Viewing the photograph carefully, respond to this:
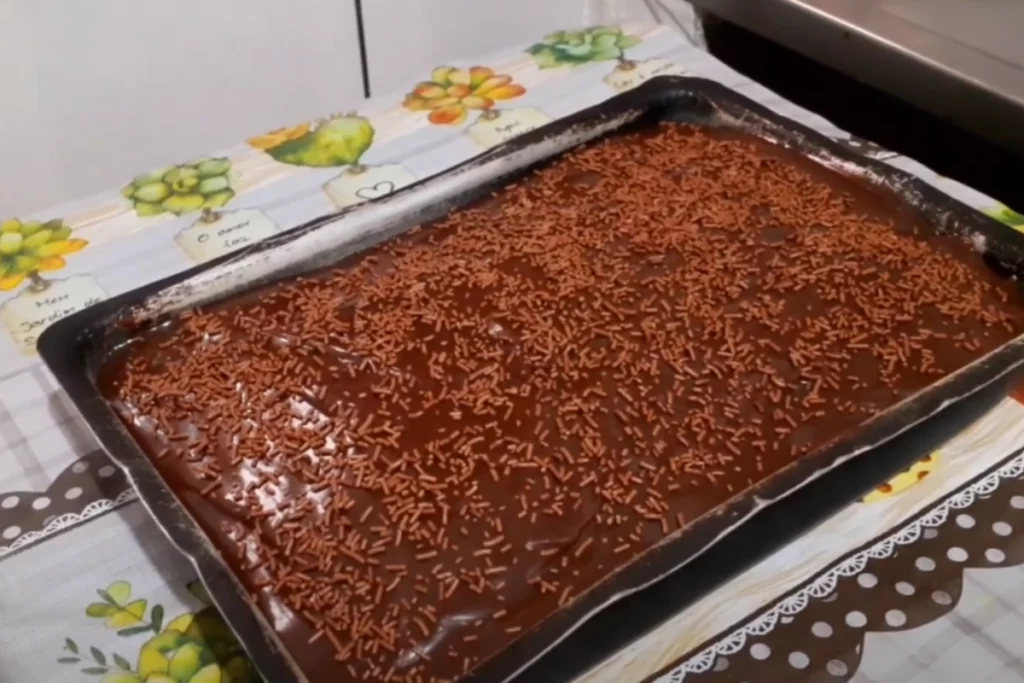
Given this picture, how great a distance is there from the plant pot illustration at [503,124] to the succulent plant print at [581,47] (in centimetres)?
14

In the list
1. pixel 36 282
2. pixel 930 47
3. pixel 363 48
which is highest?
pixel 930 47

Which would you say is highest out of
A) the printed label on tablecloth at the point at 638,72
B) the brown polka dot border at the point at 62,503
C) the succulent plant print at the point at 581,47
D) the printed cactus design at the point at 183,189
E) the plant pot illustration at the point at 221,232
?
the succulent plant print at the point at 581,47

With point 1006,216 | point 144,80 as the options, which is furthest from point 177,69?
point 1006,216

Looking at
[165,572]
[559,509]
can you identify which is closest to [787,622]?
[559,509]

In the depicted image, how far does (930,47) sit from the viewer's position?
1527 mm

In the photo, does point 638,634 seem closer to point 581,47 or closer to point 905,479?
point 905,479

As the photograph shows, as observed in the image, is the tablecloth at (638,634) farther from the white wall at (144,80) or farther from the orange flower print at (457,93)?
the white wall at (144,80)

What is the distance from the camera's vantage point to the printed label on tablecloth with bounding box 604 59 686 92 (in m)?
1.54

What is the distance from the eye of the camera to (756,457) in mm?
938

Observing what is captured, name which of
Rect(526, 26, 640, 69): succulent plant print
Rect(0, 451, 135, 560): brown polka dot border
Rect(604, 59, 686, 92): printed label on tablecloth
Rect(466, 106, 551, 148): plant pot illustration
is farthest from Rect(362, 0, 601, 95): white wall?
Rect(0, 451, 135, 560): brown polka dot border

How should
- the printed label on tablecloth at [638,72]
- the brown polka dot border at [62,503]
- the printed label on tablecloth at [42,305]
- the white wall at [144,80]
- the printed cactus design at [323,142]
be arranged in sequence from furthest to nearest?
the white wall at [144,80], the printed label on tablecloth at [638,72], the printed cactus design at [323,142], the printed label on tablecloth at [42,305], the brown polka dot border at [62,503]

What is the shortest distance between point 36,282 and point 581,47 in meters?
0.91

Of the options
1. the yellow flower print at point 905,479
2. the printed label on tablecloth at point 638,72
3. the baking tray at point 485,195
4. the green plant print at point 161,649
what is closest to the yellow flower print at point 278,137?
the baking tray at point 485,195

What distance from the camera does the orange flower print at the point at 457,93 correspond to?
4.91 feet
